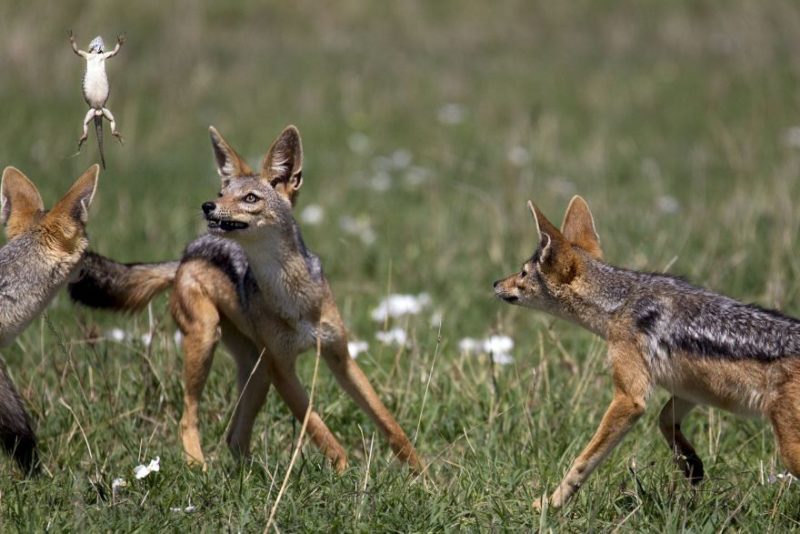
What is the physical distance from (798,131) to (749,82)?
333 centimetres

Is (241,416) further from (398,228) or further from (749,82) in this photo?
(749,82)

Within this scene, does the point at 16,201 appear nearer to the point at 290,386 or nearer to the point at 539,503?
the point at 290,386

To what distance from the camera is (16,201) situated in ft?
21.5

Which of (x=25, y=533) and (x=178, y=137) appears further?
(x=178, y=137)

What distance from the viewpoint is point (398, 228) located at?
1153 centimetres

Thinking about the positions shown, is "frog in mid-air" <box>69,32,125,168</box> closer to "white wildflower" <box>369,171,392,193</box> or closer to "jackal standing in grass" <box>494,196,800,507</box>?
"jackal standing in grass" <box>494,196,800,507</box>

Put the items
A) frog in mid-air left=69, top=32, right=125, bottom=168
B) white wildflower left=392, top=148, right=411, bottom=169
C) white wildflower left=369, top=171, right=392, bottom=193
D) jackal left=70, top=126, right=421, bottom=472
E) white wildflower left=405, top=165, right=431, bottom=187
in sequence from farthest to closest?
white wildflower left=392, top=148, right=411, bottom=169 → white wildflower left=405, top=165, right=431, bottom=187 → white wildflower left=369, top=171, right=392, bottom=193 → jackal left=70, top=126, right=421, bottom=472 → frog in mid-air left=69, top=32, right=125, bottom=168

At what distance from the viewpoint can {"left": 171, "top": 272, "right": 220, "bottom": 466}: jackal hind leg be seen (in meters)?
6.71

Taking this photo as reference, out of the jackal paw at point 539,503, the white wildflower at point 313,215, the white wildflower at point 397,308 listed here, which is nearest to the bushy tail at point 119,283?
the white wildflower at point 397,308

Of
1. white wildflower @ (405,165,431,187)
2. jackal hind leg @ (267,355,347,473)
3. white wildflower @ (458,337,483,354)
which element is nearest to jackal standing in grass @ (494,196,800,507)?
jackal hind leg @ (267,355,347,473)

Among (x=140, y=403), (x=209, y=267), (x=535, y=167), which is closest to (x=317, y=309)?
(x=209, y=267)

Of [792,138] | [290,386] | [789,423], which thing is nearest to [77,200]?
[290,386]

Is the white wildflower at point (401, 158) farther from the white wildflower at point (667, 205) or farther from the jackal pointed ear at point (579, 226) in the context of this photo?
the jackal pointed ear at point (579, 226)

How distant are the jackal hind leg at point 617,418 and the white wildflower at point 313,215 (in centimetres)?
582
